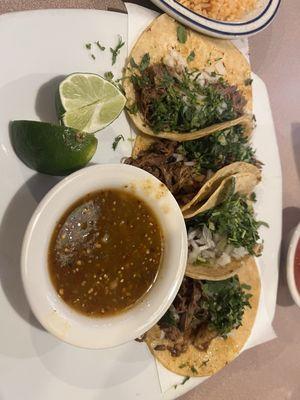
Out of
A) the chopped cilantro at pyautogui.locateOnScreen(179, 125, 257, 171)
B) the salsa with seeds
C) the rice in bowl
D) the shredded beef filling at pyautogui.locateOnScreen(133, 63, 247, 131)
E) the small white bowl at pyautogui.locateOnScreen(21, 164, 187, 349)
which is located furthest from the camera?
the rice in bowl

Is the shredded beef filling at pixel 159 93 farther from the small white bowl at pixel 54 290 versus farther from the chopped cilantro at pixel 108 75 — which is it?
the small white bowl at pixel 54 290

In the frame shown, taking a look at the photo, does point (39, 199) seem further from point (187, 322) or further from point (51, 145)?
point (187, 322)

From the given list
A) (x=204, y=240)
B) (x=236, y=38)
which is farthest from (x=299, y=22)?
(x=204, y=240)

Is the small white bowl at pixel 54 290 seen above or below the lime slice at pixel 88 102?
below

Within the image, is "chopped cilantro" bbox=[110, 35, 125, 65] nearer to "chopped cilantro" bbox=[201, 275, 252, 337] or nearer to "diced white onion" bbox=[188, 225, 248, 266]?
"diced white onion" bbox=[188, 225, 248, 266]

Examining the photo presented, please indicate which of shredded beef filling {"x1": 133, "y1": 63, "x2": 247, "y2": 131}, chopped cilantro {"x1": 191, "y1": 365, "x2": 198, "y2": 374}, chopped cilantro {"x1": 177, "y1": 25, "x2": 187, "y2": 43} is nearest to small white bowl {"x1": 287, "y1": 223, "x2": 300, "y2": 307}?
chopped cilantro {"x1": 191, "y1": 365, "x2": 198, "y2": 374}

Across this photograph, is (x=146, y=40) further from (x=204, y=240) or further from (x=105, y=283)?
(x=105, y=283)

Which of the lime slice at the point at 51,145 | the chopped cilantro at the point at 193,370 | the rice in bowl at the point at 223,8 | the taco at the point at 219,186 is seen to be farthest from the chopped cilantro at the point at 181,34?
the chopped cilantro at the point at 193,370
